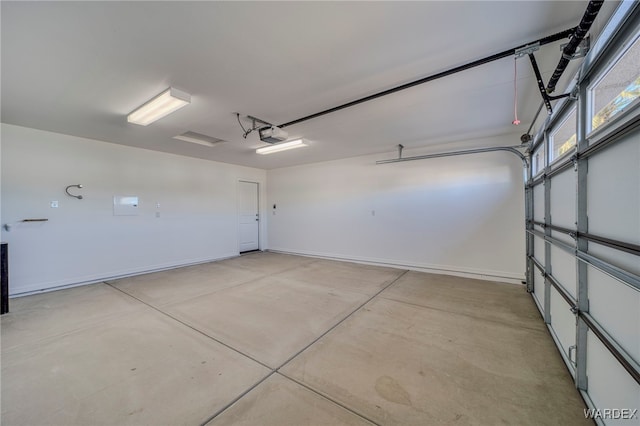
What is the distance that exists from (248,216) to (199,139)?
307cm

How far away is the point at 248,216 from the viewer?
7.20 m

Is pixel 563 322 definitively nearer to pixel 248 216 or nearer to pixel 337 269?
pixel 337 269

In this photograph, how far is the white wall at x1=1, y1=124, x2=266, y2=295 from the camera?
3650 millimetres

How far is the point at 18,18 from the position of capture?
1.56 meters

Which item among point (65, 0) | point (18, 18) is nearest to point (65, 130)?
point (18, 18)

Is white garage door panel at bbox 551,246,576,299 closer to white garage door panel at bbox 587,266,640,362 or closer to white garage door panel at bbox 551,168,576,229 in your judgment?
white garage door panel at bbox 551,168,576,229

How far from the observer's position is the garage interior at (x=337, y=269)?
1.49 meters

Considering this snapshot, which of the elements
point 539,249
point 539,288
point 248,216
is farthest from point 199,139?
point 539,288

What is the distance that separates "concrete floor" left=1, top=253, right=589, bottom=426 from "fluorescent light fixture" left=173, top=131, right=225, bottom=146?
2701mm

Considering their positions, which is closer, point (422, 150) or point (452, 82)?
point (452, 82)

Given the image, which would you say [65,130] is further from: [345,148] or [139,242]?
[345,148]

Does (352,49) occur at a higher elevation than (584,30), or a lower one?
higher

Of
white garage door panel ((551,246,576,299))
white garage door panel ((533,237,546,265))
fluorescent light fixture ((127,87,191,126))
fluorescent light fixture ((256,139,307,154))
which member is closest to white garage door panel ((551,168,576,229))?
white garage door panel ((551,246,576,299))

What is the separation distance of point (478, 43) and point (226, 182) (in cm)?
599
